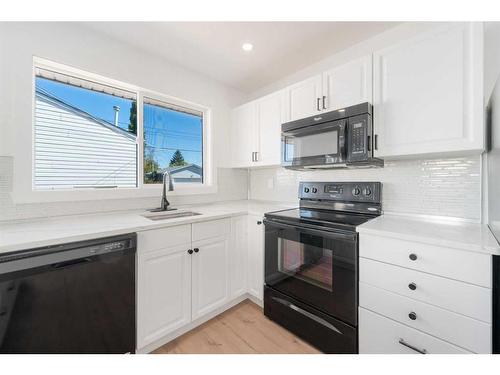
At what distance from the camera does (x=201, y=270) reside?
5.74 ft

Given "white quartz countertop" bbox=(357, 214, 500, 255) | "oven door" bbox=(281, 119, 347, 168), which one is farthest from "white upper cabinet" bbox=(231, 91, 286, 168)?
"white quartz countertop" bbox=(357, 214, 500, 255)

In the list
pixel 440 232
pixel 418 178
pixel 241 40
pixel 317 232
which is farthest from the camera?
pixel 241 40

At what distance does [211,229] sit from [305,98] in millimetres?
1415

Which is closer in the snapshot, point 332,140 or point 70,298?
point 70,298

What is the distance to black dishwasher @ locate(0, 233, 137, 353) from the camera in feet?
3.34

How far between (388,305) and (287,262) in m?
0.70

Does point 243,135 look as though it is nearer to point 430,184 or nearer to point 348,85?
point 348,85

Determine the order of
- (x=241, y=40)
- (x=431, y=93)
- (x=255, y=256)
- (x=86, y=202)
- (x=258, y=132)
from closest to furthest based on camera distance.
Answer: (x=431, y=93) < (x=86, y=202) < (x=241, y=40) < (x=255, y=256) < (x=258, y=132)

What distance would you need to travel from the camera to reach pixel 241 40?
1829mm

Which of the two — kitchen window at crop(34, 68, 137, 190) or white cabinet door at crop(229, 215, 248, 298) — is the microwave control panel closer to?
white cabinet door at crop(229, 215, 248, 298)

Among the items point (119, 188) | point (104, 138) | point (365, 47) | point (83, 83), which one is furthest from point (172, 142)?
point (365, 47)

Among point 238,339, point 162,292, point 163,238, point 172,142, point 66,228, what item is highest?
point 172,142

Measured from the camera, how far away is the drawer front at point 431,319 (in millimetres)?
983
